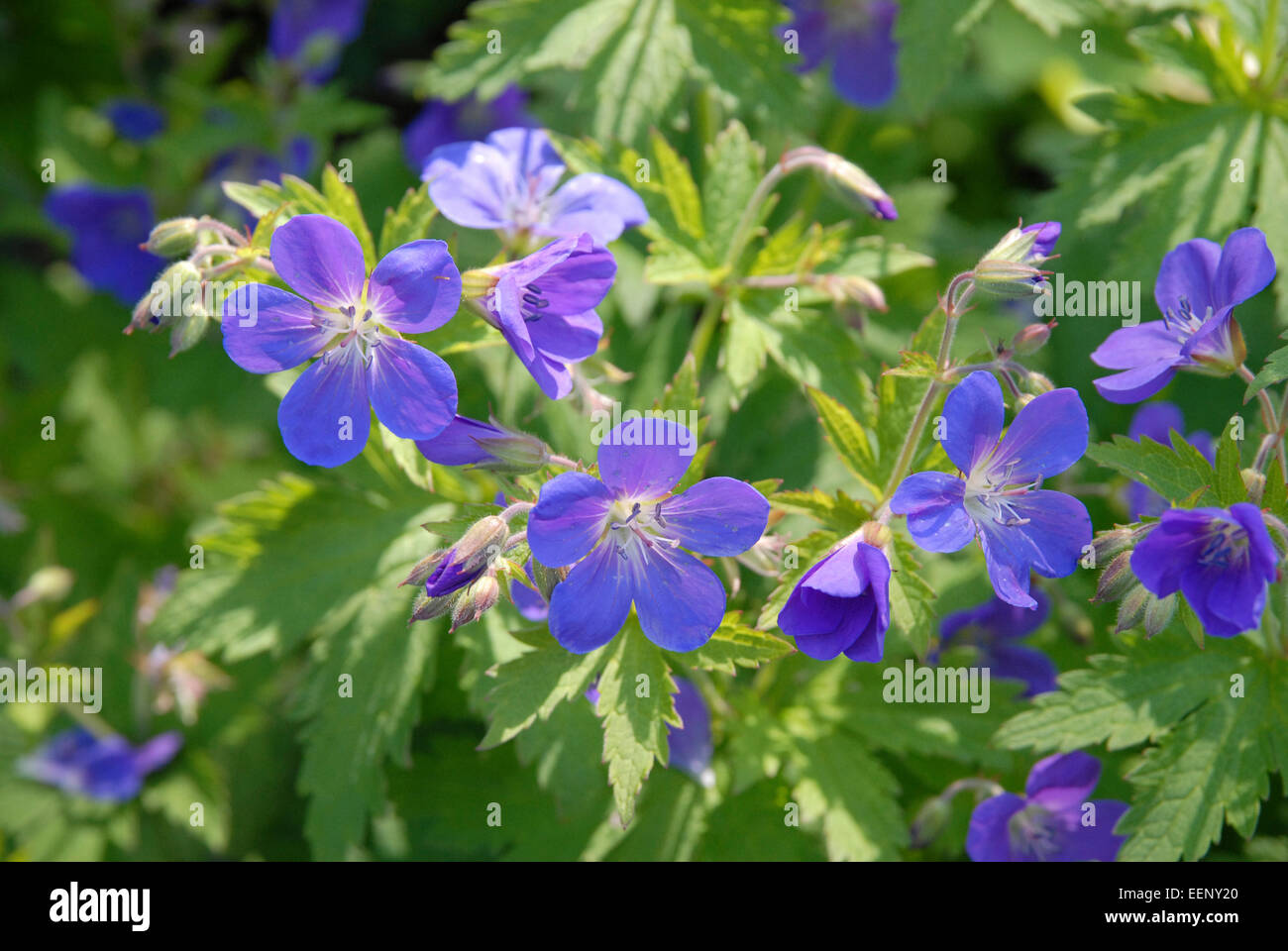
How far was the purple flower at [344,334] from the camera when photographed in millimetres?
2154

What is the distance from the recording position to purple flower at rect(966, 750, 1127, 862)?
2727mm

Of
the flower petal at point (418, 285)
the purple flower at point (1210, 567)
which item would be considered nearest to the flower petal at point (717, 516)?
the flower petal at point (418, 285)

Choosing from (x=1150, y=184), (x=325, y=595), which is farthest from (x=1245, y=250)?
(x=325, y=595)

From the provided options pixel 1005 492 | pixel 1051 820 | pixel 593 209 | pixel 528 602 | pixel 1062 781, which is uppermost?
pixel 593 209

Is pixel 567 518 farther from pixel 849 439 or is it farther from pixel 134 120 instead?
pixel 134 120

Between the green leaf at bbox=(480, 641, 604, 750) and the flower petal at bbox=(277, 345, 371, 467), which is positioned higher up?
the flower petal at bbox=(277, 345, 371, 467)

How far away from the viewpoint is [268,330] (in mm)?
2191

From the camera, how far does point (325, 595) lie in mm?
2947

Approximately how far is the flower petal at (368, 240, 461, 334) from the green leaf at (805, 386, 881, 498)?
2.96 ft

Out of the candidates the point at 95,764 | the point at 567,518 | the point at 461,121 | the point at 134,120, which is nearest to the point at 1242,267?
the point at 567,518

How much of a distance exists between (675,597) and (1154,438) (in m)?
1.67

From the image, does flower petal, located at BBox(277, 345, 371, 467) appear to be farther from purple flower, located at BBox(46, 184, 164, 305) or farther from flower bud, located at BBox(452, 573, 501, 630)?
purple flower, located at BBox(46, 184, 164, 305)

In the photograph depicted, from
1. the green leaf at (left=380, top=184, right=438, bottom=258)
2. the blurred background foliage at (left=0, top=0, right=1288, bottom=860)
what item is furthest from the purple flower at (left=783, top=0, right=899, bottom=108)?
the green leaf at (left=380, top=184, right=438, bottom=258)

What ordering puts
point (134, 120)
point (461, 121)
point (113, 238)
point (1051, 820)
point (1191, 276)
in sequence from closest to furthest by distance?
1. point (1191, 276)
2. point (1051, 820)
3. point (113, 238)
4. point (134, 120)
5. point (461, 121)
